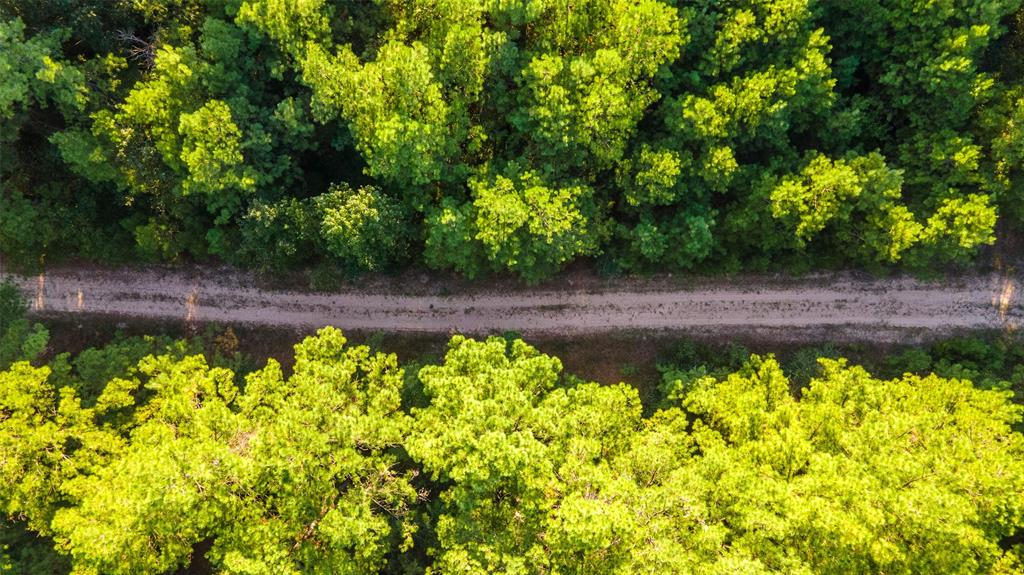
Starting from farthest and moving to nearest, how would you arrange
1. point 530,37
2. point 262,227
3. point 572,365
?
point 572,365, point 262,227, point 530,37

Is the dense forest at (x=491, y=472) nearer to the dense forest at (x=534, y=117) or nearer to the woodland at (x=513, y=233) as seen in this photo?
the woodland at (x=513, y=233)

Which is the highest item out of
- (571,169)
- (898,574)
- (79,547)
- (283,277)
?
(571,169)

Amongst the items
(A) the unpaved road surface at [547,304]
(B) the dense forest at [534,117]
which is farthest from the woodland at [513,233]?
(A) the unpaved road surface at [547,304]

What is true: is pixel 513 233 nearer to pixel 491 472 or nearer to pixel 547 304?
pixel 547 304

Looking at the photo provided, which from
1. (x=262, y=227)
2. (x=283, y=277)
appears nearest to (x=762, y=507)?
(x=262, y=227)

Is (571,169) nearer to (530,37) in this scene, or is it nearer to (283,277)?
(530,37)

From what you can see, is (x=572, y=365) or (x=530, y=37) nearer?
(x=530, y=37)

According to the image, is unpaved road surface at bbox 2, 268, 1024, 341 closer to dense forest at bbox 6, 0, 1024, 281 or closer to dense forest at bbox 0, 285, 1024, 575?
dense forest at bbox 6, 0, 1024, 281
